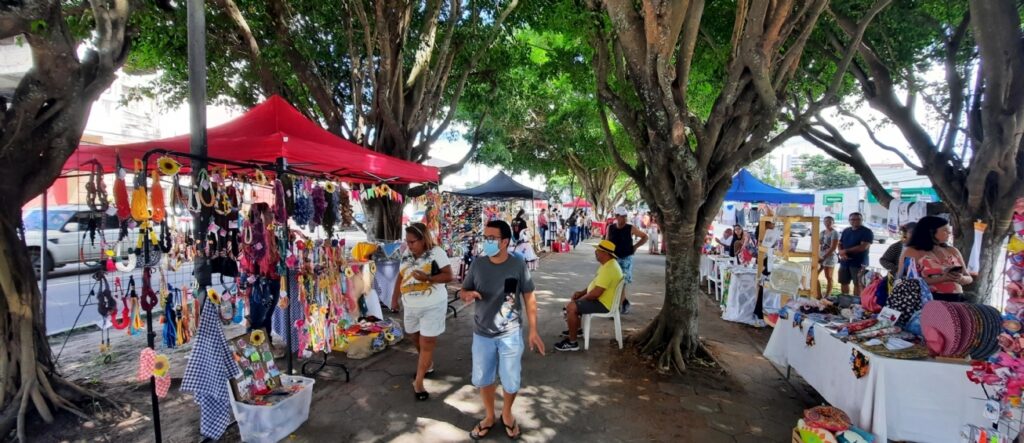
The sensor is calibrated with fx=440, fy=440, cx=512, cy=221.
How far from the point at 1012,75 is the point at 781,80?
268 cm

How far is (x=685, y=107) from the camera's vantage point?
179 inches

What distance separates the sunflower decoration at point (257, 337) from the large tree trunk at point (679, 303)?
3.97m

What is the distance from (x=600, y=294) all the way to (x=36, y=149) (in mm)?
5343

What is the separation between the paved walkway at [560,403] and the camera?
11.6ft

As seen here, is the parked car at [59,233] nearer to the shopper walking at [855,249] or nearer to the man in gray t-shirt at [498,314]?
the man in gray t-shirt at [498,314]

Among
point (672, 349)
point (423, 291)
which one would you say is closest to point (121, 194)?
point (423, 291)

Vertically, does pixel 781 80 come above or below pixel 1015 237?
above

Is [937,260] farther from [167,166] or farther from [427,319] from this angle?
[167,166]

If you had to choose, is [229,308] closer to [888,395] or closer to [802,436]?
[802,436]

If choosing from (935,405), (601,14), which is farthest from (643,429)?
(601,14)

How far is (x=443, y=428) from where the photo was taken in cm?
357

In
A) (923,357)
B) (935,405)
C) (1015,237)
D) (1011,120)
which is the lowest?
(935,405)

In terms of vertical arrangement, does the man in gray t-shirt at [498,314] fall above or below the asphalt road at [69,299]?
above

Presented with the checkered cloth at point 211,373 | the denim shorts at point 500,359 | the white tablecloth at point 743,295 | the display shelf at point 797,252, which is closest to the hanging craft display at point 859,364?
the denim shorts at point 500,359
